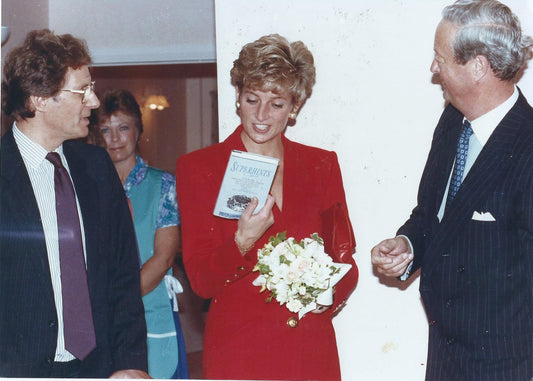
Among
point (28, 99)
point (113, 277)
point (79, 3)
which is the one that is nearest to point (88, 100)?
point (28, 99)

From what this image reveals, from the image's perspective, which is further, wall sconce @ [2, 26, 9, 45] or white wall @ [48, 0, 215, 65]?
white wall @ [48, 0, 215, 65]

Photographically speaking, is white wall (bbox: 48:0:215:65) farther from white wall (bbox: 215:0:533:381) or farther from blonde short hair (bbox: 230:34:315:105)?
blonde short hair (bbox: 230:34:315:105)

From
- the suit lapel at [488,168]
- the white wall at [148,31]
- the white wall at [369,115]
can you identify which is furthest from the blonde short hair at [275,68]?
the white wall at [148,31]

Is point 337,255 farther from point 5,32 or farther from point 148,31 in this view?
point 148,31

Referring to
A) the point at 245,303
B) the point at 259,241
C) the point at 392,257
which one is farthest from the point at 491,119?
the point at 245,303

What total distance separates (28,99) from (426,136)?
1.79 metres

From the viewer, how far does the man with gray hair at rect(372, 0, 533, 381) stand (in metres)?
2.51

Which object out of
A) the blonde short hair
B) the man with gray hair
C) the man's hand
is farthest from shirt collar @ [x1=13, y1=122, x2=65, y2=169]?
the man with gray hair

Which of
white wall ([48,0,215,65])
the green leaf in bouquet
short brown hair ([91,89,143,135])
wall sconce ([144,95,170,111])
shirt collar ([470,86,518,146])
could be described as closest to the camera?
shirt collar ([470,86,518,146])

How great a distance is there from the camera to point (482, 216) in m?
2.55

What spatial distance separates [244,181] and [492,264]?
949 mm

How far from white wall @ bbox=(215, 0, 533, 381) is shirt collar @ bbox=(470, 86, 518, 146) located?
0.77m

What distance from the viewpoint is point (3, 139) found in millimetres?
2631

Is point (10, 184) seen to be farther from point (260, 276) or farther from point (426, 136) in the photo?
point (426, 136)
